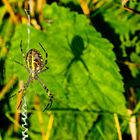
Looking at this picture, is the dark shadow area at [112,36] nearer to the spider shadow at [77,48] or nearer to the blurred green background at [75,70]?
the blurred green background at [75,70]

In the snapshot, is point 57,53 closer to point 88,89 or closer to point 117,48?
point 88,89

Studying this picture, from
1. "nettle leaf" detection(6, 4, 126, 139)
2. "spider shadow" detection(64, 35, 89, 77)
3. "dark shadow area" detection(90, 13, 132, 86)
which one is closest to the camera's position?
"nettle leaf" detection(6, 4, 126, 139)

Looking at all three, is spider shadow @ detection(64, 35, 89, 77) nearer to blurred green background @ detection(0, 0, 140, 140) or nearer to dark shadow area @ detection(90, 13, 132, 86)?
blurred green background @ detection(0, 0, 140, 140)

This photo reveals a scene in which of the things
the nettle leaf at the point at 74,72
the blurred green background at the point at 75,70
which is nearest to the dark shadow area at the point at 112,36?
the blurred green background at the point at 75,70

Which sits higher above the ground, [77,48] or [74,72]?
[77,48]

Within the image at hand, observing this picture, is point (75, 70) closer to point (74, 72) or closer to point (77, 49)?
point (74, 72)

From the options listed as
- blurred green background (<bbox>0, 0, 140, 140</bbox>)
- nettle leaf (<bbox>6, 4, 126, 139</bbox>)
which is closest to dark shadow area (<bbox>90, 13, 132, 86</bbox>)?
blurred green background (<bbox>0, 0, 140, 140</bbox>)

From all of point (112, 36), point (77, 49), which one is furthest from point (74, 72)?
point (112, 36)
